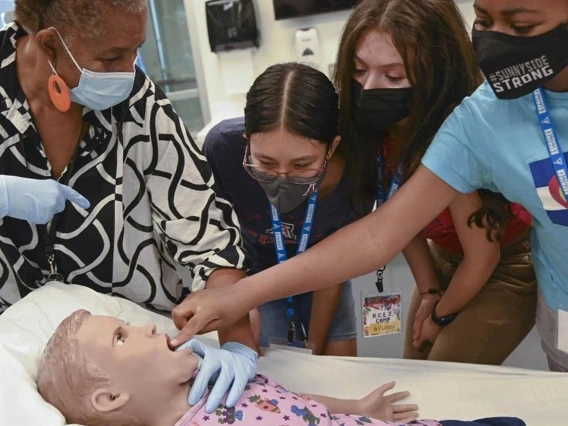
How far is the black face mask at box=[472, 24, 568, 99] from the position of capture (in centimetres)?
116

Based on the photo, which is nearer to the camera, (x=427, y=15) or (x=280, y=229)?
(x=427, y=15)

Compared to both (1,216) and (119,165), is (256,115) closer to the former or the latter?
(119,165)

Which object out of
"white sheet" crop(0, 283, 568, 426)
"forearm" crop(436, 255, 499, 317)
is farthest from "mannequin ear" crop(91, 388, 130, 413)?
"forearm" crop(436, 255, 499, 317)

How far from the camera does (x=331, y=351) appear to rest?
208 centimetres

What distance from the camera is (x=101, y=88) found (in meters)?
1.32

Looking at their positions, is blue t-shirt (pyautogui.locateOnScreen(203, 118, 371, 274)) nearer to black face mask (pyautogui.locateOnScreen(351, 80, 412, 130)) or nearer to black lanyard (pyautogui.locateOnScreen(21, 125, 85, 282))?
black face mask (pyautogui.locateOnScreen(351, 80, 412, 130))

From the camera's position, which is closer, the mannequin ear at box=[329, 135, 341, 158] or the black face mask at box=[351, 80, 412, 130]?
the black face mask at box=[351, 80, 412, 130]

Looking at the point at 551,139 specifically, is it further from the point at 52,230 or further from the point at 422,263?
the point at 52,230

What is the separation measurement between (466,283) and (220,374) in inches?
32.2

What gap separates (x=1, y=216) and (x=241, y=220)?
76cm

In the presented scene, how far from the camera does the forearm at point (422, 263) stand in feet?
6.22

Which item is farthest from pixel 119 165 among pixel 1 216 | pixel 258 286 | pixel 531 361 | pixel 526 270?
pixel 531 361

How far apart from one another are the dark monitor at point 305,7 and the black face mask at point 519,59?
183 cm

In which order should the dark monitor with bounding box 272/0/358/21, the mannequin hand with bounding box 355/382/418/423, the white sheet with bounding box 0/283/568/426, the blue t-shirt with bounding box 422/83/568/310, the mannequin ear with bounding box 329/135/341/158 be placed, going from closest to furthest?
the blue t-shirt with bounding box 422/83/568/310 → the white sheet with bounding box 0/283/568/426 → the mannequin hand with bounding box 355/382/418/423 → the mannequin ear with bounding box 329/135/341/158 → the dark monitor with bounding box 272/0/358/21
